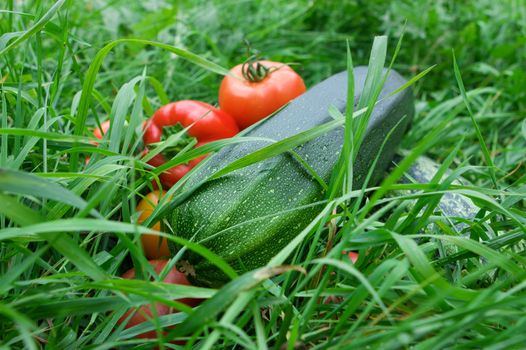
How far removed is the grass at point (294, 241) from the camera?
3.68 ft

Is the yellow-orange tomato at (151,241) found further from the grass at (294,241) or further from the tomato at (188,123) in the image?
the tomato at (188,123)

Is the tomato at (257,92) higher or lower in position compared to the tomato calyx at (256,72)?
lower

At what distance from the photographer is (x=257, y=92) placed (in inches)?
91.8

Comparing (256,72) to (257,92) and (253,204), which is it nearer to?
(257,92)

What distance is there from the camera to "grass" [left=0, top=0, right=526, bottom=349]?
44.1 inches

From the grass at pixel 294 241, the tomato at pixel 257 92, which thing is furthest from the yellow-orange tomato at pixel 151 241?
the tomato at pixel 257 92

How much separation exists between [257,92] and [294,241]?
1.20 meters

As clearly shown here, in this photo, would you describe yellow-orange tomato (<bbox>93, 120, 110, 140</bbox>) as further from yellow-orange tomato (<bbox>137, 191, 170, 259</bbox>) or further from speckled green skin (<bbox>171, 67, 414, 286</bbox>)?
speckled green skin (<bbox>171, 67, 414, 286</bbox>)

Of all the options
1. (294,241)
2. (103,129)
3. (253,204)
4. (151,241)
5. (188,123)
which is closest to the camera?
(294,241)

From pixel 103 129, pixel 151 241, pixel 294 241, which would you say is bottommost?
pixel 151 241

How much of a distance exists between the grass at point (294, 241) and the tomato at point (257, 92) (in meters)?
0.30

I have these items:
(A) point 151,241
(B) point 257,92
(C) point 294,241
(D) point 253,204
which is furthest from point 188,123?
(C) point 294,241

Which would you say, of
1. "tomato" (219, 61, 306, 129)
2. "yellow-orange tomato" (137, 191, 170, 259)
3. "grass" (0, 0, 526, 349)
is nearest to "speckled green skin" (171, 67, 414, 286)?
"grass" (0, 0, 526, 349)

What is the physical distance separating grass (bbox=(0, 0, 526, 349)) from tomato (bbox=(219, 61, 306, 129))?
0.30 metres
